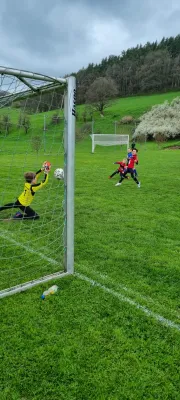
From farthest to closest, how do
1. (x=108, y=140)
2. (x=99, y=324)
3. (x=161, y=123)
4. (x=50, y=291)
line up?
(x=161, y=123), (x=108, y=140), (x=50, y=291), (x=99, y=324)

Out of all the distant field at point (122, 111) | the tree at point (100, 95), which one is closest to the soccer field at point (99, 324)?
the distant field at point (122, 111)

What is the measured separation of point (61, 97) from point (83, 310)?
2525 millimetres

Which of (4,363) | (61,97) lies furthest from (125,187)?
(4,363)

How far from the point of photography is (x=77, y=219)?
6617 millimetres

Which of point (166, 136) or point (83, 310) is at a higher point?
point (166, 136)

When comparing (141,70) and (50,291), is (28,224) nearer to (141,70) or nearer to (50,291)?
(50,291)

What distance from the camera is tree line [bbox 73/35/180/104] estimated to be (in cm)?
6531

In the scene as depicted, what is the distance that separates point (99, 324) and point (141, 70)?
72.9 metres

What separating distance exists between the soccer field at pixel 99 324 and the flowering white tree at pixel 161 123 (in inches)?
1306

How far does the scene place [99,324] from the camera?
300 centimetres

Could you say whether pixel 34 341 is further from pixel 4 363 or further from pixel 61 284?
pixel 61 284

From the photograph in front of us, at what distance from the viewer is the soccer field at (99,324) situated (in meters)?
2.33

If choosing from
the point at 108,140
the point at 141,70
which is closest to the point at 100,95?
the point at 141,70

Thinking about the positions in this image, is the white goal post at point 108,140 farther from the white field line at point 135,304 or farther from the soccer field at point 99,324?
the white field line at point 135,304
